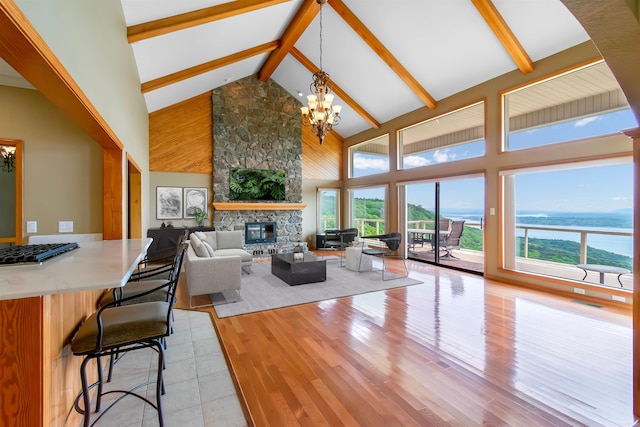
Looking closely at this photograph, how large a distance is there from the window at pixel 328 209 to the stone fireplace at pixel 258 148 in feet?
2.70

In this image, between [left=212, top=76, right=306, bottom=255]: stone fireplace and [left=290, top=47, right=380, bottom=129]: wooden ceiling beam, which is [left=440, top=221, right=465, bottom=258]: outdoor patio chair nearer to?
[left=290, top=47, right=380, bottom=129]: wooden ceiling beam

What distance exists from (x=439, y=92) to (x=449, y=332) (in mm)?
5042

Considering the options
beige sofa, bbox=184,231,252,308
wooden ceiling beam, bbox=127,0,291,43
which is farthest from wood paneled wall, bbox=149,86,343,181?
beige sofa, bbox=184,231,252,308

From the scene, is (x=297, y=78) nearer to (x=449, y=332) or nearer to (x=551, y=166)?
(x=551, y=166)

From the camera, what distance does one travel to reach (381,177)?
7973mm

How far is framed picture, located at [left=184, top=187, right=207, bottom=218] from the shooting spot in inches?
292

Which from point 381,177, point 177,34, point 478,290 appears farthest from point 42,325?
point 381,177

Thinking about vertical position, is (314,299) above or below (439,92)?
below

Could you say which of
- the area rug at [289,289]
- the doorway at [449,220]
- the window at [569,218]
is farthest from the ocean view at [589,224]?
the area rug at [289,289]

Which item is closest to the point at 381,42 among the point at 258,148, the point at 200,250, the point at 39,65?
the point at 258,148

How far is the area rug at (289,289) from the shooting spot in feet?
12.4

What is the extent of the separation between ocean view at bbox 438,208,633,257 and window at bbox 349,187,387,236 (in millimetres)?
3591

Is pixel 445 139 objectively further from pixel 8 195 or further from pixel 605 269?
Result: pixel 8 195

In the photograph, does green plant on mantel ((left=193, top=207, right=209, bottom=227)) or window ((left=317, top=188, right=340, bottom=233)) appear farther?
window ((left=317, top=188, right=340, bottom=233))
